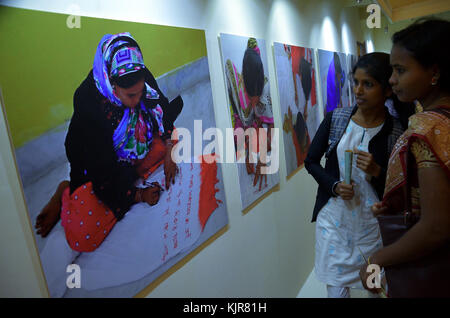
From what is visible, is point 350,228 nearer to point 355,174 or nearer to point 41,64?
point 355,174

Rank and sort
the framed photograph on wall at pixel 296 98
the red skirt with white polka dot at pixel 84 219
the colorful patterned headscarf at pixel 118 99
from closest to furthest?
the red skirt with white polka dot at pixel 84 219 → the colorful patterned headscarf at pixel 118 99 → the framed photograph on wall at pixel 296 98

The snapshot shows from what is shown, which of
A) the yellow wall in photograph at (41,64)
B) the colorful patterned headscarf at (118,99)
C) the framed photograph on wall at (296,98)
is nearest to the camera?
the yellow wall in photograph at (41,64)

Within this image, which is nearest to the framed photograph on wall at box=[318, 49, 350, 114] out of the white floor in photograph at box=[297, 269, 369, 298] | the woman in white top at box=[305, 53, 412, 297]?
the white floor in photograph at box=[297, 269, 369, 298]

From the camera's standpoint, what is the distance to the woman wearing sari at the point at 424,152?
2.87ft

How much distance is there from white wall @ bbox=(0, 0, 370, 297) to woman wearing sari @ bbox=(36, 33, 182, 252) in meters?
0.10

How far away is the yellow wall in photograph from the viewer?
84 centimetres

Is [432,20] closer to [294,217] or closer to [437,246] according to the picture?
[437,246]

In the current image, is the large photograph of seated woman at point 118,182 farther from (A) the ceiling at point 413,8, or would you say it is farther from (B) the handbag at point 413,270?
(A) the ceiling at point 413,8

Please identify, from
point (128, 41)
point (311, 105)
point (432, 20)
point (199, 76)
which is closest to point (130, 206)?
point (128, 41)

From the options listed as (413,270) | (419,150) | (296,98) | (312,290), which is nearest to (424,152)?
(419,150)

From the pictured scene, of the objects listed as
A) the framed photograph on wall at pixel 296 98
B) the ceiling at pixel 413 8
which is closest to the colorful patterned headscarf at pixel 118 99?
the framed photograph on wall at pixel 296 98

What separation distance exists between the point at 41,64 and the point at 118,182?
1.45 feet

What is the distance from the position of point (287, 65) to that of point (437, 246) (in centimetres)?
213

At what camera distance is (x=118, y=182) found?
44.3 inches
